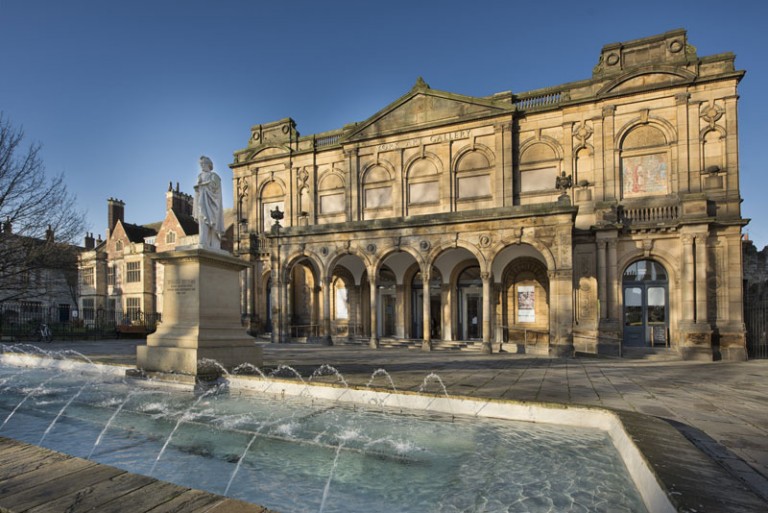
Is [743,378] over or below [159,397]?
below

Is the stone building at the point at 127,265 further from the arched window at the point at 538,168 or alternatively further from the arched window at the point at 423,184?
the arched window at the point at 538,168

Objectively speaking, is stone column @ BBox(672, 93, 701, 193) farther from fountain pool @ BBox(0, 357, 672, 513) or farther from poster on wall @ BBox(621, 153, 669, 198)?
fountain pool @ BBox(0, 357, 672, 513)

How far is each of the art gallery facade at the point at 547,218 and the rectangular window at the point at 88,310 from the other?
31602 millimetres

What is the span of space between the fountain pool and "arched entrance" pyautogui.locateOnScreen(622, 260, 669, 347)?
51.5 ft

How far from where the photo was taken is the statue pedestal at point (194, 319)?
8.93 metres

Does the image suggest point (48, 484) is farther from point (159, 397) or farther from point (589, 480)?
point (159, 397)

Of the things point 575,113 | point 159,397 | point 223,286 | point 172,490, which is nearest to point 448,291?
point 575,113

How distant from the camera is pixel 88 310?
46.4 m

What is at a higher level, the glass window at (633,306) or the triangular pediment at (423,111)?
the triangular pediment at (423,111)

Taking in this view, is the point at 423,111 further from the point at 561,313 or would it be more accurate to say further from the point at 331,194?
the point at 561,313

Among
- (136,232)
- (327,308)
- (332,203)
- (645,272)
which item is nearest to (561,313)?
(645,272)

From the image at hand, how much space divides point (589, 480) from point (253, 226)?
26.4m

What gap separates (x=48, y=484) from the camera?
282cm

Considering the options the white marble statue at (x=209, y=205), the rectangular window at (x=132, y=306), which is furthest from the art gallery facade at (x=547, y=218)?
the rectangular window at (x=132, y=306)
